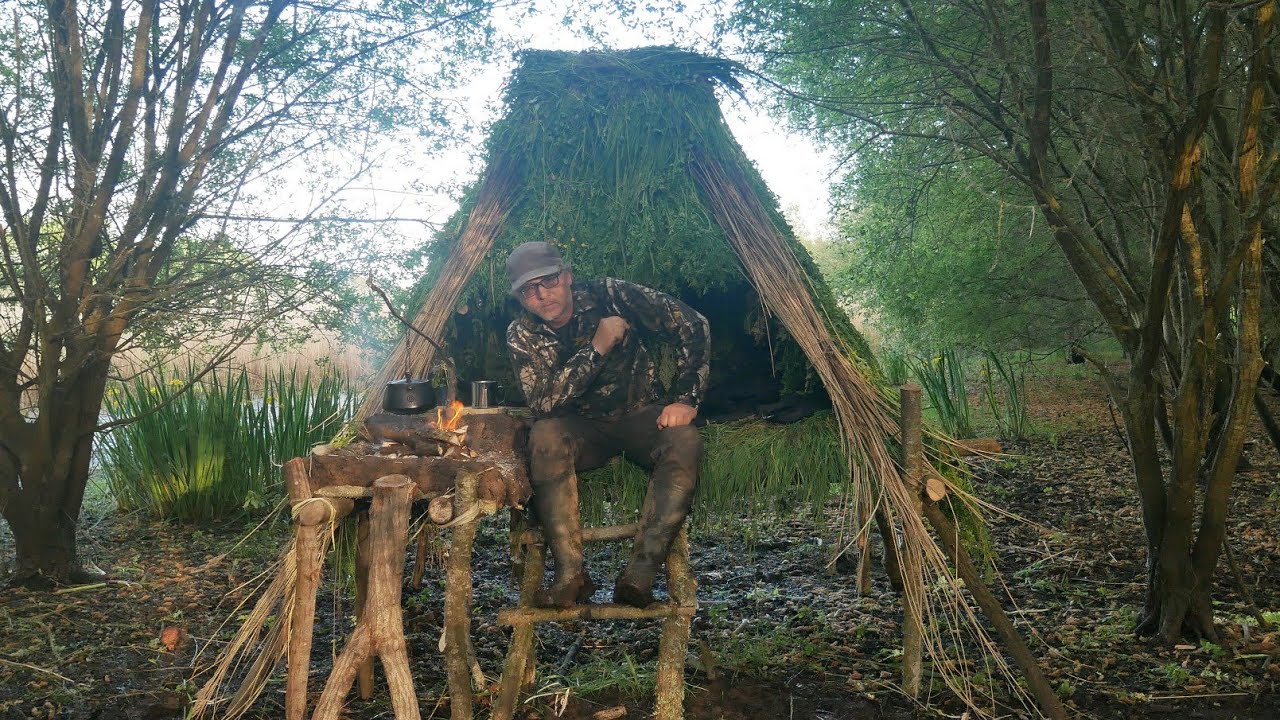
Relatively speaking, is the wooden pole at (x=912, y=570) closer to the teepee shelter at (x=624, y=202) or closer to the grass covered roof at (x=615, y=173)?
the teepee shelter at (x=624, y=202)

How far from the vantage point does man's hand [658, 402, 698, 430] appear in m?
3.60

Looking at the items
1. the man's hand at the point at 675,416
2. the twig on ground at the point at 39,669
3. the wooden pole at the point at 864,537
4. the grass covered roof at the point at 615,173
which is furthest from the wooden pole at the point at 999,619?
the twig on ground at the point at 39,669

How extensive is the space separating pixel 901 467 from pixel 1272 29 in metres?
2.08

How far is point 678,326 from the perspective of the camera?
389 cm

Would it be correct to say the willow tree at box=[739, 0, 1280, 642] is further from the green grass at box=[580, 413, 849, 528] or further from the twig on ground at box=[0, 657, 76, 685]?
the twig on ground at box=[0, 657, 76, 685]

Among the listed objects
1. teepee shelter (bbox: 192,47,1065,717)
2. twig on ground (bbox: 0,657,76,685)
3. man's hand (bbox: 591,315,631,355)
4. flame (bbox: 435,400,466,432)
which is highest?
teepee shelter (bbox: 192,47,1065,717)

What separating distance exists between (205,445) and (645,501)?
3.58m

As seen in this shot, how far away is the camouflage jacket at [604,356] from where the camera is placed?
3.71m

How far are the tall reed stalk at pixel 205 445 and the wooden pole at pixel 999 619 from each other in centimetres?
Answer: 367

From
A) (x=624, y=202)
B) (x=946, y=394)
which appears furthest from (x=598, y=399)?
(x=946, y=394)

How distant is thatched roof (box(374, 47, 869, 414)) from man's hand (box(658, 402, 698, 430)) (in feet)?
3.56

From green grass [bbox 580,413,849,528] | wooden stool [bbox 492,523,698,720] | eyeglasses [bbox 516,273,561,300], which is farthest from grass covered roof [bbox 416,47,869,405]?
wooden stool [bbox 492,523,698,720]

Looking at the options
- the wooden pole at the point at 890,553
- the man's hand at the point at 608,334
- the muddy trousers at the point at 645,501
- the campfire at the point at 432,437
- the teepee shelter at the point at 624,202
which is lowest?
the wooden pole at the point at 890,553

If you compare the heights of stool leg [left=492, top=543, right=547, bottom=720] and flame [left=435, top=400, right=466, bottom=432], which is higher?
flame [left=435, top=400, right=466, bottom=432]
